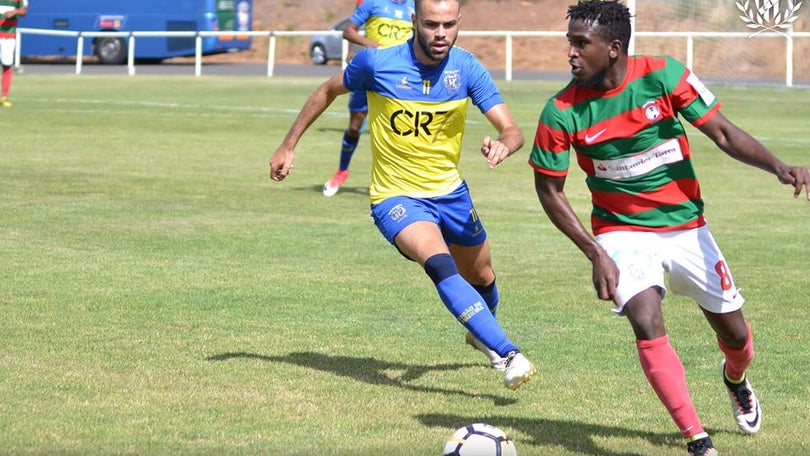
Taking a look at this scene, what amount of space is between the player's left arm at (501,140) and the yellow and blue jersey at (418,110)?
9 cm

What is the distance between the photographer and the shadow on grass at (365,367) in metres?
7.43

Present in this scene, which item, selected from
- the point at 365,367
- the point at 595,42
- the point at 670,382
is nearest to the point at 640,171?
the point at 595,42

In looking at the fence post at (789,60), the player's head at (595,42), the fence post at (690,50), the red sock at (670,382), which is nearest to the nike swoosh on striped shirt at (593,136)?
the player's head at (595,42)

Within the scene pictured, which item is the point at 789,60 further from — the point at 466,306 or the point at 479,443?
the point at 479,443

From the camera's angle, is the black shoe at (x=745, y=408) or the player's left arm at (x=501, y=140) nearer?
the black shoe at (x=745, y=408)

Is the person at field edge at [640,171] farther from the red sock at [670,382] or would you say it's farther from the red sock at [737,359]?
the red sock at [737,359]

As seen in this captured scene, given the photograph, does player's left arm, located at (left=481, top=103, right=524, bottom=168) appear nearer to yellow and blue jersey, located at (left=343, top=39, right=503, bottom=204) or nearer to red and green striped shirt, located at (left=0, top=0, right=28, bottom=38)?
yellow and blue jersey, located at (left=343, top=39, right=503, bottom=204)

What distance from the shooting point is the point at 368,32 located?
1605 centimetres

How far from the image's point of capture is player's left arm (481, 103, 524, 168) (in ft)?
22.0

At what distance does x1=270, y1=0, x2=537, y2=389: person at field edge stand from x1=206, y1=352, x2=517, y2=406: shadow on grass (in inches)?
15.0

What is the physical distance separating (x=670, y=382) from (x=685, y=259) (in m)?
0.60

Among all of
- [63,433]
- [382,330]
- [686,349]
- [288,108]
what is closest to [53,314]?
[382,330]

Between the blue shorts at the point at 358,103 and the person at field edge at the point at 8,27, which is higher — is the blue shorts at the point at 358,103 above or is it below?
below

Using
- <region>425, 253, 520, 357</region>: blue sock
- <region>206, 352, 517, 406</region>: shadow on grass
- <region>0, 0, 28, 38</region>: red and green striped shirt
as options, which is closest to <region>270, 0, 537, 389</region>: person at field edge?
<region>425, 253, 520, 357</region>: blue sock
